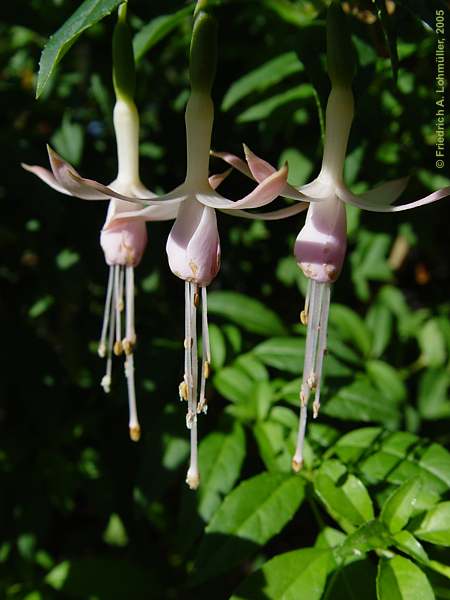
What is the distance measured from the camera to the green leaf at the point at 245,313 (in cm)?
93

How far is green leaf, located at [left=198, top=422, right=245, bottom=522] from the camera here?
713 millimetres

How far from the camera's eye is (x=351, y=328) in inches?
40.6

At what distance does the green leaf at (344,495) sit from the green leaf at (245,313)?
0.31 metres

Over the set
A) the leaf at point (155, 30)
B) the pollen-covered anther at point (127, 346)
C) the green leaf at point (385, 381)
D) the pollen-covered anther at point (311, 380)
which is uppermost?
the leaf at point (155, 30)

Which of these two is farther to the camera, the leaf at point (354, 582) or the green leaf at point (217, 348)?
the green leaf at point (217, 348)

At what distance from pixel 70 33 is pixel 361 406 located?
20.3 inches

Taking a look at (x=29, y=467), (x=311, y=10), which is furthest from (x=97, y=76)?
(x=29, y=467)

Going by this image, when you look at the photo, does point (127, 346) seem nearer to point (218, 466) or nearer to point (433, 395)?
point (218, 466)

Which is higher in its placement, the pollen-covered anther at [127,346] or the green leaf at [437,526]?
the pollen-covered anther at [127,346]

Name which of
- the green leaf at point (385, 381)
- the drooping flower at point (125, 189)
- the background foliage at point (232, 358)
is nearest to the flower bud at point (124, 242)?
the drooping flower at point (125, 189)

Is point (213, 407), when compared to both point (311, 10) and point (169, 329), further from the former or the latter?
point (311, 10)

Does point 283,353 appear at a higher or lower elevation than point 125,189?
lower

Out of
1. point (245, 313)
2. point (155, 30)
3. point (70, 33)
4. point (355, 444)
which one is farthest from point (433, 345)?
point (70, 33)

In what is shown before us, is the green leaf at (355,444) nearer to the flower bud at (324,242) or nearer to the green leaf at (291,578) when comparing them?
the green leaf at (291,578)
